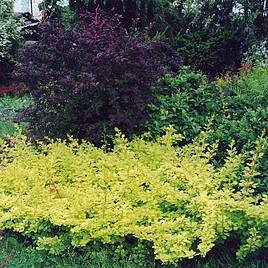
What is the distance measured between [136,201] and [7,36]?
794 cm

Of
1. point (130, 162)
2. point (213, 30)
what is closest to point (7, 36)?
point (213, 30)

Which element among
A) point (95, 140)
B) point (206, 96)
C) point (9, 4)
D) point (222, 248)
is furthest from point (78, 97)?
point (9, 4)

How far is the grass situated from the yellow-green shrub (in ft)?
0.32

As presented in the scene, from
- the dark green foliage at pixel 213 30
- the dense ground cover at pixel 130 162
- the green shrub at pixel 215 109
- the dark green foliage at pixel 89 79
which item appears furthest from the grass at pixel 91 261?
the dark green foliage at pixel 213 30

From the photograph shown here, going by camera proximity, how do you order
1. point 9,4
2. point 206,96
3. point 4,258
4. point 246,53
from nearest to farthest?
point 4,258
point 206,96
point 246,53
point 9,4

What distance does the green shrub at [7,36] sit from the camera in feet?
36.1

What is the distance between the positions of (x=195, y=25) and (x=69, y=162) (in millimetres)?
5857

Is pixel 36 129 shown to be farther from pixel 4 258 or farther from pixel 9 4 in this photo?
pixel 9 4

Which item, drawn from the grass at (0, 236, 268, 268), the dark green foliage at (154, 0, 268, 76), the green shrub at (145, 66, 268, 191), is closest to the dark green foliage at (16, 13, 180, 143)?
the green shrub at (145, 66, 268, 191)

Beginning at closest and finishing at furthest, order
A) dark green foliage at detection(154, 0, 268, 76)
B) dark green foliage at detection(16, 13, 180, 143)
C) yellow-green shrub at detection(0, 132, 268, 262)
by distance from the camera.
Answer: yellow-green shrub at detection(0, 132, 268, 262), dark green foliage at detection(16, 13, 180, 143), dark green foliage at detection(154, 0, 268, 76)

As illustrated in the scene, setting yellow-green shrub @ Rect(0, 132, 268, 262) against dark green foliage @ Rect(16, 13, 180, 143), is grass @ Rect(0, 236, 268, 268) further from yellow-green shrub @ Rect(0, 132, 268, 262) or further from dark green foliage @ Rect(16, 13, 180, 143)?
dark green foliage @ Rect(16, 13, 180, 143)

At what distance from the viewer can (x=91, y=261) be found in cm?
371

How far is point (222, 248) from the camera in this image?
376 cm

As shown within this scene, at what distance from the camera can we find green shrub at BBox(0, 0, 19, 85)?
36.1 ft
